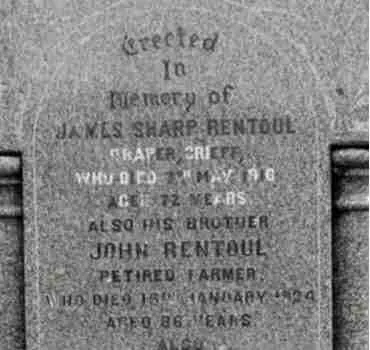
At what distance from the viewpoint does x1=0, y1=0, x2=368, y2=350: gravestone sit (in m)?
3.31

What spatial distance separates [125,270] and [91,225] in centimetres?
26

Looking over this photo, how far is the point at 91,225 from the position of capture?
3.36 m

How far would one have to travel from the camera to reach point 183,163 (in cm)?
334

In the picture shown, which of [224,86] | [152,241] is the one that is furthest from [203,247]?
[224,86]

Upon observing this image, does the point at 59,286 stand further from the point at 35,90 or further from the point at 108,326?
the point at 35,90

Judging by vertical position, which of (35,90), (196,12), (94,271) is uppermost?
(196,12)

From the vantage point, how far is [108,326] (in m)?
3.39

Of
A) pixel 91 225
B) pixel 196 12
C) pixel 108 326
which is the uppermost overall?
pixel 196 12

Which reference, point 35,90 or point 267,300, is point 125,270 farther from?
point 35,90

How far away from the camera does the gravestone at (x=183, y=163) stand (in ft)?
10.9

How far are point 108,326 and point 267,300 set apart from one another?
0.73 metres

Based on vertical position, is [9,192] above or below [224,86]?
below

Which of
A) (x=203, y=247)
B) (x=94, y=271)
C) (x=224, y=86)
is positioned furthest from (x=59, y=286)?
(x=224, y=86)

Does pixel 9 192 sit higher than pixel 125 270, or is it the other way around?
pixel 9 192
